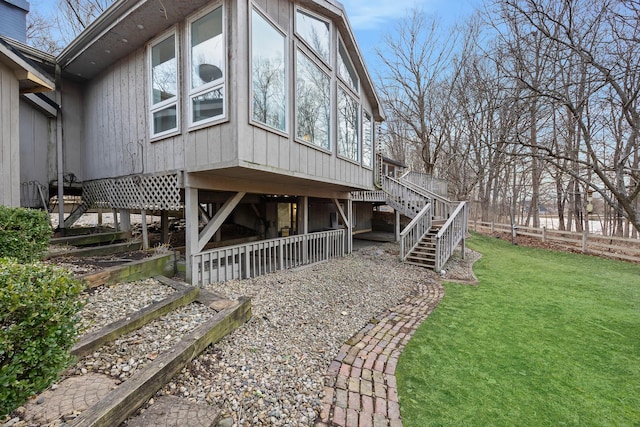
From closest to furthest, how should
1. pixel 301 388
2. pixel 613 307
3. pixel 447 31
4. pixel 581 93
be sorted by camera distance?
pixel 301 388 → pixel 613 307 → pixel 581 93 → pixel 447 31

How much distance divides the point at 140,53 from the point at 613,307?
1070cm

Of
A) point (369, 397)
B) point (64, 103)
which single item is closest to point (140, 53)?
point (64, 103)

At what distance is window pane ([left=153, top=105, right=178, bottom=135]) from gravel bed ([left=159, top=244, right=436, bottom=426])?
3.04m

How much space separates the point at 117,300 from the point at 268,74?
404 cm

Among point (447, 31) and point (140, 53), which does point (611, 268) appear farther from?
point (447, 31)

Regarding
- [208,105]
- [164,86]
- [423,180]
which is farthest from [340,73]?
[423,180]

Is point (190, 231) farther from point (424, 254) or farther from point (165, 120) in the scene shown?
point (424, 254)

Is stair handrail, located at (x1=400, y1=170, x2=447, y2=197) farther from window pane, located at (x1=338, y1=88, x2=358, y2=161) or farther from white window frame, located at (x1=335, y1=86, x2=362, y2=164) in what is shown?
window pane, located at (x1=338, y1=88, x2=358, y2=161)

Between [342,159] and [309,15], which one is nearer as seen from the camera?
[309,15]

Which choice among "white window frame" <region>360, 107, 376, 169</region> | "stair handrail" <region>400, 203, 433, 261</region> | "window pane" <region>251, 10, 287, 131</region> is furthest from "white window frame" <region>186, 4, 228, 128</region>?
"stair handrail" <region>400, 203, 433, 261</region>

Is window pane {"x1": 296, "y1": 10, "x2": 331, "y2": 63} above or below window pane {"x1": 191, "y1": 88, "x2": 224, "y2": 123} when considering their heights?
above

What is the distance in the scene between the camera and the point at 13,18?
6.66m

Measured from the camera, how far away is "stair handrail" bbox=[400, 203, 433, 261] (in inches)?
336

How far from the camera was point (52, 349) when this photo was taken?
1.51m
